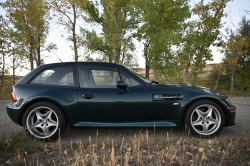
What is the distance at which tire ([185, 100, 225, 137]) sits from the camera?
3439 millimetres

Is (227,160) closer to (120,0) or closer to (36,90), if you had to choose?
(36,90)

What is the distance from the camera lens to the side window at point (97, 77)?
3639 millimetres

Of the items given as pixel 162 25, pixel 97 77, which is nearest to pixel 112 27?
pixel 162 25

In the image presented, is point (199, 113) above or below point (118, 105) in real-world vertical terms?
below

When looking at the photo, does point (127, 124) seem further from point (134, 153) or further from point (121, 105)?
point (134, 153)

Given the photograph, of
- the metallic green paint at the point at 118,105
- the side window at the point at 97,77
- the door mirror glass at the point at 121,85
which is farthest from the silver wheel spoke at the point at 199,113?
the side window at the point at 97,77

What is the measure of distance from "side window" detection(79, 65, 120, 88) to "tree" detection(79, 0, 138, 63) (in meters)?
10.8

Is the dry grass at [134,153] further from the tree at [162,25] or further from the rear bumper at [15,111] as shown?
the tree at [162,25]

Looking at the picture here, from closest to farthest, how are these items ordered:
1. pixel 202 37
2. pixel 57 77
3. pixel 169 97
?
pixel 169 97, pixel 57 77, pixel 202 37

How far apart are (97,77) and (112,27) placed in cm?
1156

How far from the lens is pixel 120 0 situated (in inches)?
528

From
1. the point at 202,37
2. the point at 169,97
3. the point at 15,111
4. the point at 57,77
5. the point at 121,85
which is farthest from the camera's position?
the point at 202,37

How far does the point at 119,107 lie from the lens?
3412 mm

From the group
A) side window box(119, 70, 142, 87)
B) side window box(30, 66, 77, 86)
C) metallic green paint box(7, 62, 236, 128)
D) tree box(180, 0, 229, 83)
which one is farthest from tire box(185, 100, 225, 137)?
tree box(180, 0, 229, 83)
